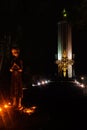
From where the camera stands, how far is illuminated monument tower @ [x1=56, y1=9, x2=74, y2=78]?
246ft

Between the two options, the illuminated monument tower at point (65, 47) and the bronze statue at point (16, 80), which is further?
the illuminated monument tower at point (65, 47)

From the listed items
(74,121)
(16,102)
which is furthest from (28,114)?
(74,121)

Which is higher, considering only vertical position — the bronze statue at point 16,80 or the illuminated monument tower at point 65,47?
the illuminated monument tower at point 65,47

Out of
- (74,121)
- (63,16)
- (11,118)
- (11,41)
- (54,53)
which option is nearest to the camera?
(11,118)

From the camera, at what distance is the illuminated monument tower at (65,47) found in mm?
75125

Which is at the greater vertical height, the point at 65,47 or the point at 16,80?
the point at 65,47

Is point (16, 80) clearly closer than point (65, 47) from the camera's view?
Yes

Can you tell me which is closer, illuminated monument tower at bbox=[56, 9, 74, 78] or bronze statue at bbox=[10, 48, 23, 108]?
bronze statue at bbox=[10, 48, 23, 108]

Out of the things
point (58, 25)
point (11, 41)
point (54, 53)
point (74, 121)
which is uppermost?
point (58, 25)

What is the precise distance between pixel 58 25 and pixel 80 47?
975 centimetres

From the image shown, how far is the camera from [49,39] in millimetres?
81875

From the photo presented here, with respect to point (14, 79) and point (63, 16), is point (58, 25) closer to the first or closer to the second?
point (63, 16)

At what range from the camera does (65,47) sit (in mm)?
80188

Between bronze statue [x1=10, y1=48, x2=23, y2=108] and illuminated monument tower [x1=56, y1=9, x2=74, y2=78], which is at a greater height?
illuminated monument tower [x1=56, y1=9, x2=74, y2=78]
